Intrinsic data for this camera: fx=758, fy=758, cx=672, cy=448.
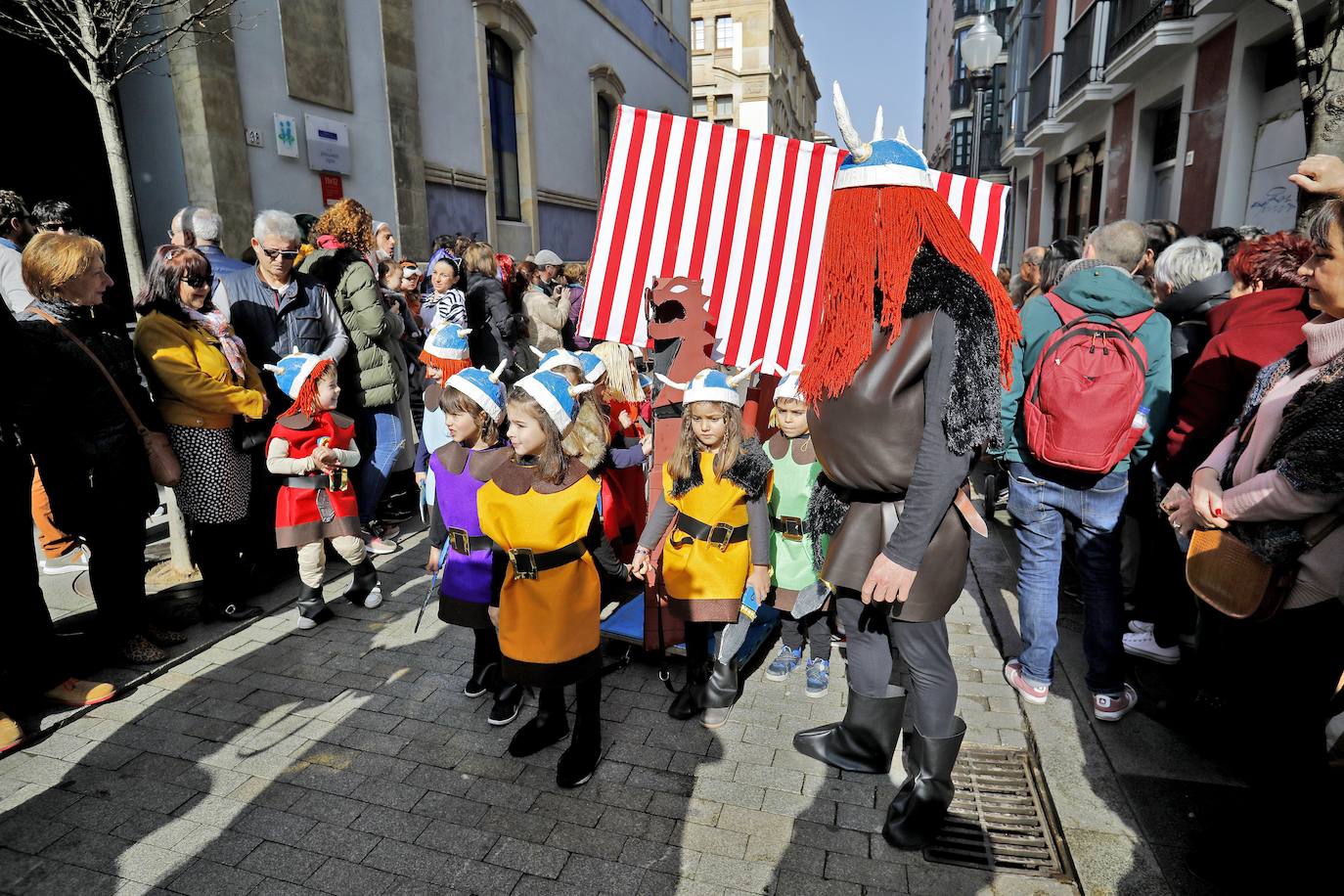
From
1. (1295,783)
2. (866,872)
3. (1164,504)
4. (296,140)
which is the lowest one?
(866,872)

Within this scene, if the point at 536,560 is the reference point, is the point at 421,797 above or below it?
below

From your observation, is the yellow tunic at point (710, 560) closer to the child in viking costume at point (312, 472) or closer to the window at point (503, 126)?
the child in viking costume at point (312, 472)

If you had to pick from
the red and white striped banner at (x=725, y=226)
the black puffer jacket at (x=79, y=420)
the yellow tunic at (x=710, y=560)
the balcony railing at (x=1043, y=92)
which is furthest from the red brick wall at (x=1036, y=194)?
the black puffer jacket at (x=79, y=420)

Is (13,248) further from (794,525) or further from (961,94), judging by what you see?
(961,94)

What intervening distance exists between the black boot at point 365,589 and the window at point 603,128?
1451cm

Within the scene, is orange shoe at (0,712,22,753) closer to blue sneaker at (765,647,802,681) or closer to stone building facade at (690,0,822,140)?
blue sneaker at (765,647,802,681)

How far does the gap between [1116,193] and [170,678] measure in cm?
1504

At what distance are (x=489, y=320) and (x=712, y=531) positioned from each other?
4666 mm

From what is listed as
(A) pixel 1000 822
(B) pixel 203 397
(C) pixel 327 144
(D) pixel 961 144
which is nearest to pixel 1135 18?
(C) pixel 327 144

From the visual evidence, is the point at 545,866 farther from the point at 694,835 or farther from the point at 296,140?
the point at 296,140

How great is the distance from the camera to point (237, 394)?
13.1 feet

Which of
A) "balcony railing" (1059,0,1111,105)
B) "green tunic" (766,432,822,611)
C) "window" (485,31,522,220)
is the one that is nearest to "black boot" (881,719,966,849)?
"green tunic" (766,432,822,611)

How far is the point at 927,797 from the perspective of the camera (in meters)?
2.48

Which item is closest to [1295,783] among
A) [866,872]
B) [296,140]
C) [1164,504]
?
[1164,504]
